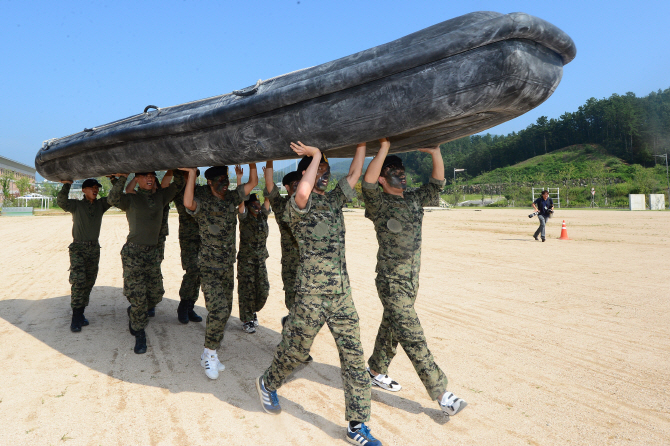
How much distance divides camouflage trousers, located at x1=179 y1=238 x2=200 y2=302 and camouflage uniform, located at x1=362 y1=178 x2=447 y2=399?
10.1 ft

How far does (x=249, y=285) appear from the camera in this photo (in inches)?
214

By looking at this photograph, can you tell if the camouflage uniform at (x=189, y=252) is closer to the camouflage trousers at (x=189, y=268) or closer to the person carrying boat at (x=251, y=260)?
the camouflage trousers at (x=189, y=268)

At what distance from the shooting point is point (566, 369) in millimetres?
4180

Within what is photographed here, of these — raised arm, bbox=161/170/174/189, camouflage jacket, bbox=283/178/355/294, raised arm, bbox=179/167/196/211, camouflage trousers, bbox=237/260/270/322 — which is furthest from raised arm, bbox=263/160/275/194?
raised arm, bbox=161/170/174/189

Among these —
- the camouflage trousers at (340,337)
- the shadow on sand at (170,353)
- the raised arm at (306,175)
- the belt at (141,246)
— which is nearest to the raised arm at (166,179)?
the belt at (141,246)

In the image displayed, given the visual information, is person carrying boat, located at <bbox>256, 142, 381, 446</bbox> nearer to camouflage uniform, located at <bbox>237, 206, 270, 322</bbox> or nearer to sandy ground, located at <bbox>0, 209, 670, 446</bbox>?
sandy ground, located at <bbox>0, 209, 670, 446</bbox>

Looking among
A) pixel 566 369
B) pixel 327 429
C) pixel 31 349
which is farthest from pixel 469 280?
pixel 31 349

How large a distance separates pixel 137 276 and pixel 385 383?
10.3 feet

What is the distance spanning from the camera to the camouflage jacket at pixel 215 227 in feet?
14.1

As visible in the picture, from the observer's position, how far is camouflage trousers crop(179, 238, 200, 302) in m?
5.75

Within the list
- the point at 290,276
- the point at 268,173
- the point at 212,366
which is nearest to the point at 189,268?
the point at 290,276

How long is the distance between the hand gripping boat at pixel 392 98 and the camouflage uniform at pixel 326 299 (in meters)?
0.52

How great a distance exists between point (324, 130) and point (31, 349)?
174 inches

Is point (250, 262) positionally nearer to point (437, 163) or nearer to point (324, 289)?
point (324, 289)
